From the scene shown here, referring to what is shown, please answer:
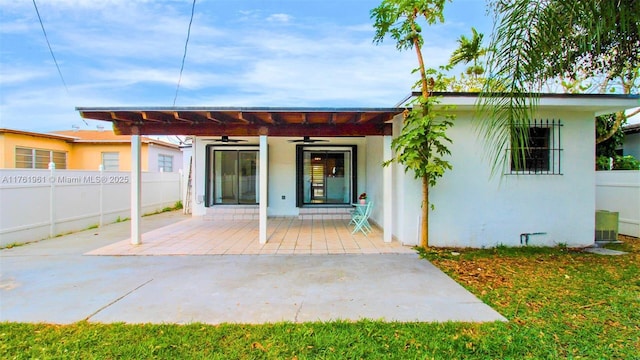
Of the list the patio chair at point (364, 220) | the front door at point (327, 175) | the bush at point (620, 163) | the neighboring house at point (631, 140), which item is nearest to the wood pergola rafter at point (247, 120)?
the patio chair at point (364, 220)

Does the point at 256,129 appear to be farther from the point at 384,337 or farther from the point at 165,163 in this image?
the point at 165,163

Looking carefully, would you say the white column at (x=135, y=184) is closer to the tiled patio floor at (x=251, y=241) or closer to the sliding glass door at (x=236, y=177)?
the tiled patio floor at (x=251, y=241)

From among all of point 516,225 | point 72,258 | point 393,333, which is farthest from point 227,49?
point 393,333

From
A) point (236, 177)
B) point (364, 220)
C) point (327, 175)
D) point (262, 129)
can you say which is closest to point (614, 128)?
point (364, 220)

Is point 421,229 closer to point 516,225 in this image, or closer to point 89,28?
point 516,225

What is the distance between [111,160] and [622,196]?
64.7 ft

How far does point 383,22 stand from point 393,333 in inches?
223

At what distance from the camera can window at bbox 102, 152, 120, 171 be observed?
1553cm

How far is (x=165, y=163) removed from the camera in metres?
17.2

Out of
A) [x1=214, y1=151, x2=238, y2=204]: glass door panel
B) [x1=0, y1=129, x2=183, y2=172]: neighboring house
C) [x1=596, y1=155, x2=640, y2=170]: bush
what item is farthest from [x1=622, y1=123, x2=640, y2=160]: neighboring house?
[x1=0, y1=129, x2=183, y2=172]: neighboring house

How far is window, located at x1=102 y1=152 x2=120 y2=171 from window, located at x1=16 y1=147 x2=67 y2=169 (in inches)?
62.8

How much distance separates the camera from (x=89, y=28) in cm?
918

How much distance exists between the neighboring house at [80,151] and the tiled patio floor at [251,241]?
7660mm

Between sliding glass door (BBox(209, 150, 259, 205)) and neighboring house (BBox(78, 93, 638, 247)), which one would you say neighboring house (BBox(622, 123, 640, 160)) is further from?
sliding glass door (BBox(209, 150, 259, 205))
